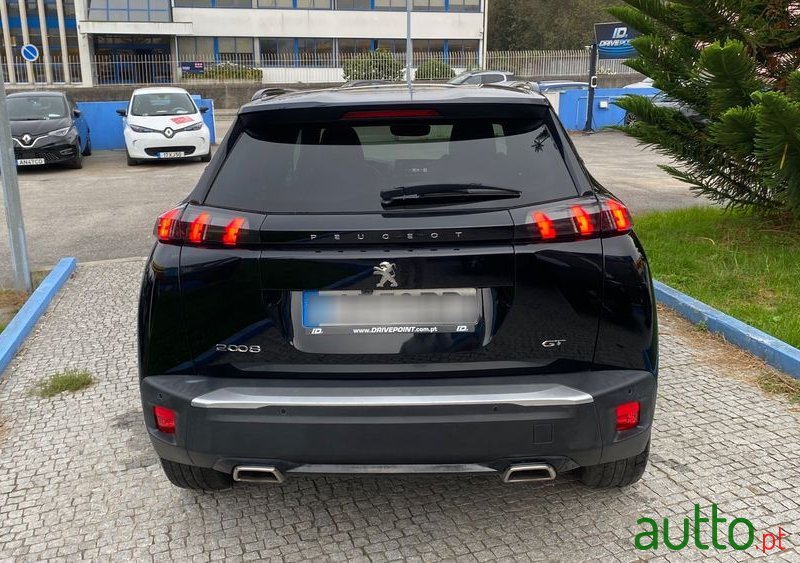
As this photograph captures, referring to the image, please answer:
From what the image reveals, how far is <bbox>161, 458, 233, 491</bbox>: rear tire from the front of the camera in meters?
3.00

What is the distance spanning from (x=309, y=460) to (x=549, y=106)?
5.41 feet

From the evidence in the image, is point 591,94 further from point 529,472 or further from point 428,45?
point 428,45

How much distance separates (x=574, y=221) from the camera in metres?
2.56

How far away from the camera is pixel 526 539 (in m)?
2.85

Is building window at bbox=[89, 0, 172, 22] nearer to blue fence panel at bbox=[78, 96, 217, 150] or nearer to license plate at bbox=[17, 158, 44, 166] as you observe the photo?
blue fence panel at bbox=[78, 96, 217, 150]

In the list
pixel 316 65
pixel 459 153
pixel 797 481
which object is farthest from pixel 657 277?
pixel 316 65

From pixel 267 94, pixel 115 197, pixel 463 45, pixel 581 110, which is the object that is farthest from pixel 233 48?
pixel 267 94

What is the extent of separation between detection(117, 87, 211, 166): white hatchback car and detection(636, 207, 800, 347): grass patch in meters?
10.4

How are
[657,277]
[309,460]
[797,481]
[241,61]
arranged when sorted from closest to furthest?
[309,460], [797,481], [657,277], [241,61]

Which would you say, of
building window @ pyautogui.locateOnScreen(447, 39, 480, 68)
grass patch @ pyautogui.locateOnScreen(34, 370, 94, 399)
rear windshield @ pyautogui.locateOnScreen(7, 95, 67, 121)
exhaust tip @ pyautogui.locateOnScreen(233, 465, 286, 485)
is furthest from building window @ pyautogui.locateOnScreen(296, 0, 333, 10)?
exhaust tip @ pyautogui.locateOnScreen(233, 465, 286, 485)

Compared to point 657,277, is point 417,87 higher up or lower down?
higher up

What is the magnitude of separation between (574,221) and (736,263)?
13.8 ft

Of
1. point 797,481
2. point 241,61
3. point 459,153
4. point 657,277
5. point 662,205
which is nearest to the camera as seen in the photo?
point 459,153

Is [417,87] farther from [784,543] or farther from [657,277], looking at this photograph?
[657,277]
